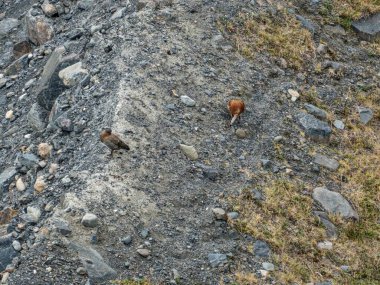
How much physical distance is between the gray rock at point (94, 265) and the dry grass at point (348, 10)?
25.3 feet

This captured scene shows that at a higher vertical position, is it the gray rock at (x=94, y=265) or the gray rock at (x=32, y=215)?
the gray rock at (x=32, y=215)

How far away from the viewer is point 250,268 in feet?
32.3

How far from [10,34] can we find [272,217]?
6920mm

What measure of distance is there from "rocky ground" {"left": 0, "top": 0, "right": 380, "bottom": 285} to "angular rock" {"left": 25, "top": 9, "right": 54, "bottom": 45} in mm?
26

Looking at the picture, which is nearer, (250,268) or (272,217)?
(250,268)

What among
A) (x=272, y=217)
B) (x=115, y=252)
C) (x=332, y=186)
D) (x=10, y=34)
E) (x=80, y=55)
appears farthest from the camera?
(x=10, y=34)

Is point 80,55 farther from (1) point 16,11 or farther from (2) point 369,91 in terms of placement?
(2) point 369,91

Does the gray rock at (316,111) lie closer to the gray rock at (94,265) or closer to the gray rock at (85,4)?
the gray rock at (85,4)

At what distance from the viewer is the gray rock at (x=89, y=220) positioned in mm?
9578

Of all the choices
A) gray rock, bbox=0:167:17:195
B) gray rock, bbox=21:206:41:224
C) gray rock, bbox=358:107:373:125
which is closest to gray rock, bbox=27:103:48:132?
gray rock, bbox=0:167:17:195

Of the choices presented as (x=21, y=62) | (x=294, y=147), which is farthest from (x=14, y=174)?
(x=294, y=147)

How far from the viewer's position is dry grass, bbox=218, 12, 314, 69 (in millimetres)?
13305

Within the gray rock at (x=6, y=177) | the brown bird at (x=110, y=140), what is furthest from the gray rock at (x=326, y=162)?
the gray rock at (x=6, y=177)

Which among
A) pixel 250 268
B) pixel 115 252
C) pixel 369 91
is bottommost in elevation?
pixel 369 91
